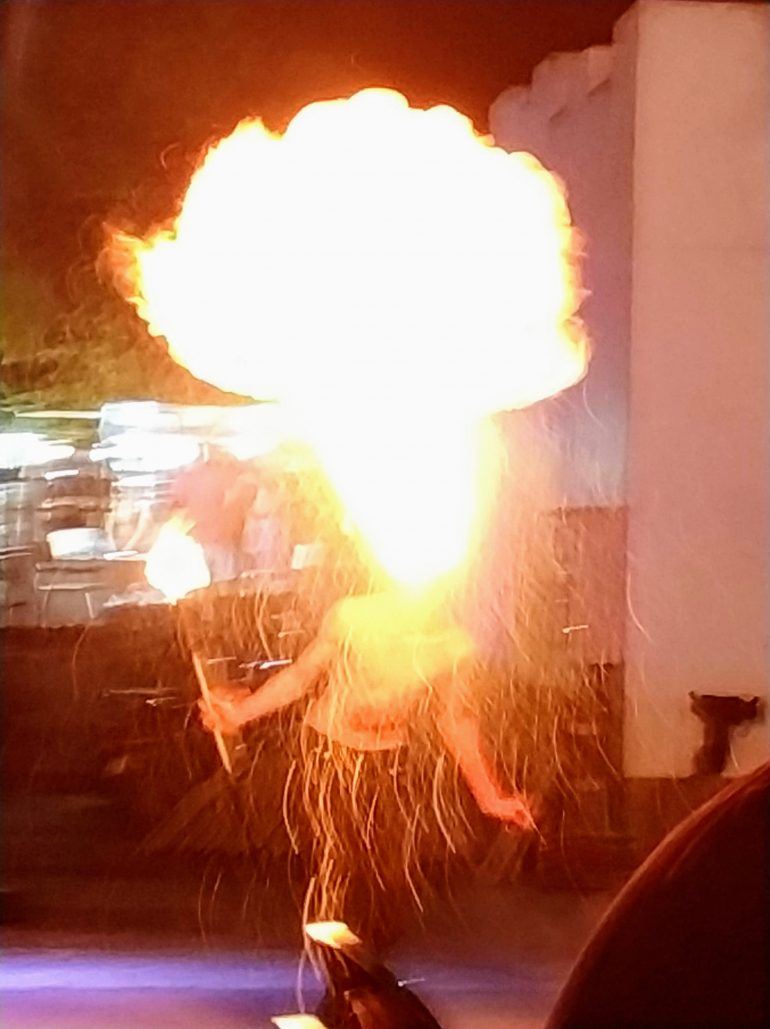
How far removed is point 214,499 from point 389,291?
215mm

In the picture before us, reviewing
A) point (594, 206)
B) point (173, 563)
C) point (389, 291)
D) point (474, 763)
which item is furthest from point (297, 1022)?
point (594, 206)

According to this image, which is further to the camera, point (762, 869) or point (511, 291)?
point (511, 291)

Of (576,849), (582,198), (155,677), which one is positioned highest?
(582,198)

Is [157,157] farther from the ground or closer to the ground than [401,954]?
farther from the ground

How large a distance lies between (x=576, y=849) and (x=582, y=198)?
51 centimetres

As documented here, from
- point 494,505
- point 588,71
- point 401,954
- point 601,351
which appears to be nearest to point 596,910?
point 401,954

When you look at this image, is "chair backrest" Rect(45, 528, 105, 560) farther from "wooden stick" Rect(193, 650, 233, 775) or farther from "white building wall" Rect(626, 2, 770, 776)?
"white building wall" Rect(626, 2, 770, 776)

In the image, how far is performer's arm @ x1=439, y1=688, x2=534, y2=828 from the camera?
1069 millimetres

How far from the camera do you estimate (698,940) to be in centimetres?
97

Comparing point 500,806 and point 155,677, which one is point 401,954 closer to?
point 500,806

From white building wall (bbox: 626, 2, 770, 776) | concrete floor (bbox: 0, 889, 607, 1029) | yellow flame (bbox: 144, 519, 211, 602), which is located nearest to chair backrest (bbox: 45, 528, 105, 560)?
yellow flame (bbox: 144, 519, 211, 602)

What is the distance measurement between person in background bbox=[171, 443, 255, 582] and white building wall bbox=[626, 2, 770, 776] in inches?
12.1

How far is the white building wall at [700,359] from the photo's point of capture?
1.09 m

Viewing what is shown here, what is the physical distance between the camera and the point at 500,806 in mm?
1072
